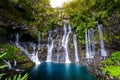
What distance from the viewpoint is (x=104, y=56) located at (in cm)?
2467

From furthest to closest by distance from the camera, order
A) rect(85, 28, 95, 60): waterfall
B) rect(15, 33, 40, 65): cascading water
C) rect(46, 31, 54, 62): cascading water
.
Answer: rect(46, 31, 54, 62): cascading water, rect(85, 28, 95, 60): waterfall, rect(15, 33, 40, 65): cascading water

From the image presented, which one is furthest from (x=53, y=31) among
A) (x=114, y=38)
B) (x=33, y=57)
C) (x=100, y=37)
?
(x=114, y=38)

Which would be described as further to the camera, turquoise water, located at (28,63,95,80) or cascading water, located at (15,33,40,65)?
cascading water, located at (15,33,40,65)

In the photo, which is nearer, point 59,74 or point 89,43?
point 59,74

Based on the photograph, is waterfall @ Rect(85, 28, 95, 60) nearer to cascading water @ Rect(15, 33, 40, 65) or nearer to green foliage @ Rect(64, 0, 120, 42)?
green foliage @ Rect(64, 0, 120, 42)

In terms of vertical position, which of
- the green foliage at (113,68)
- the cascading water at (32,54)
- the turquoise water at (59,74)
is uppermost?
the cascading water at (32,54)

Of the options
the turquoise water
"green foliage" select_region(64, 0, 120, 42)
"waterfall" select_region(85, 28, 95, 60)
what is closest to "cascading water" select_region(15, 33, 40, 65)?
the turquoise water

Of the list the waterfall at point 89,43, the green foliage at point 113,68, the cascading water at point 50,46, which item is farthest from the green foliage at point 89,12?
the green foliage at point 113,68

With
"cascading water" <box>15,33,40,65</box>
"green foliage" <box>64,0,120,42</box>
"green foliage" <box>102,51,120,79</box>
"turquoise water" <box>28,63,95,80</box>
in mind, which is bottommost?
"turquoise water" <box>28,63,95,80</box>

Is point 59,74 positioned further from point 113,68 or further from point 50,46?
point 50,46

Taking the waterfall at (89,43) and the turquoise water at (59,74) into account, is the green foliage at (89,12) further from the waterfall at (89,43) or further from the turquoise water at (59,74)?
the turquoise water at (59,74)

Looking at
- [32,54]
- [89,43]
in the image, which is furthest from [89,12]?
[32,54]

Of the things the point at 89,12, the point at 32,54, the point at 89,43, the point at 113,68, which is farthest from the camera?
the point at 89,12

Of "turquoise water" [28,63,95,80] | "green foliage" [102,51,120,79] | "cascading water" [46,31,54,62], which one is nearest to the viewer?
"green foliage" [102,51,120,79]
